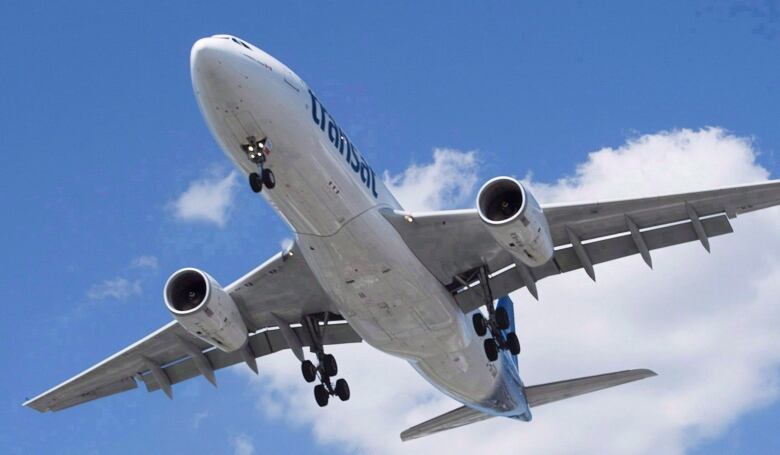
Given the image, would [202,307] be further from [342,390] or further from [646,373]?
[646,373]

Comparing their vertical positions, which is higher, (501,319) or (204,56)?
(204,56)

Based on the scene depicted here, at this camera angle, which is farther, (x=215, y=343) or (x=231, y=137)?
(x=215, y=343)

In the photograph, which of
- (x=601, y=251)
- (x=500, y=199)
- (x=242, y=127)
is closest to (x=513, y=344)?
(x=601, y=251)

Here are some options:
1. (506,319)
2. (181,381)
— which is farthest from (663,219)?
(181,381)

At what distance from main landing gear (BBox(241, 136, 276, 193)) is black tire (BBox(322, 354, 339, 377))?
7.10 m

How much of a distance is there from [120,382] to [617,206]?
43.3 ft

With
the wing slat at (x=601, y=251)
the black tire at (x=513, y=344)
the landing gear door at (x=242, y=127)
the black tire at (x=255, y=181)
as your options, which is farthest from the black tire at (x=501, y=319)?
the landing gear door at (x=242, y=127)

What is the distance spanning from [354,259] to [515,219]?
122 inches

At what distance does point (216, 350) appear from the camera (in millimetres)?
28016

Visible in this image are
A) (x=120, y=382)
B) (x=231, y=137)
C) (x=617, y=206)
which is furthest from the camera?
(x=120, y=382)

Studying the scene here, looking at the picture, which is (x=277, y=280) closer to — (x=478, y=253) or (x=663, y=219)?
(x=478, y=253)

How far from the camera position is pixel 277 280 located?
24.5 metres

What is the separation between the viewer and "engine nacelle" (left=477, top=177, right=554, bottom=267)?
20875 millimetres

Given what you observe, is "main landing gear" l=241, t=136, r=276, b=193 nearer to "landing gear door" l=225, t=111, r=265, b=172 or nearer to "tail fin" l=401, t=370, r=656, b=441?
"landing gear door" l=225, t=111, r=265, b=172
